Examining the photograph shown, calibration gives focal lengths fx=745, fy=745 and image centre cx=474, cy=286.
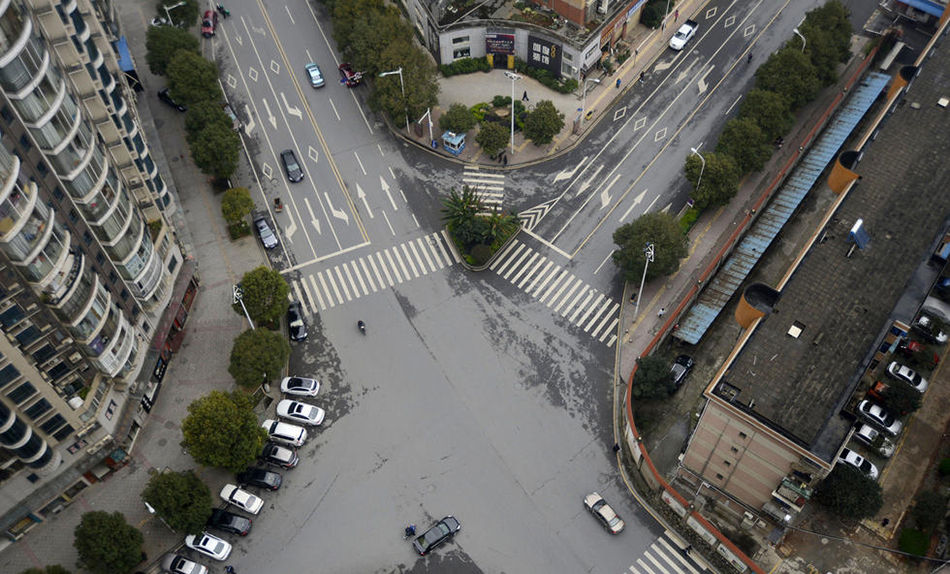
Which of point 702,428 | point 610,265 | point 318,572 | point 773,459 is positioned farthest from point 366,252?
point 773,459

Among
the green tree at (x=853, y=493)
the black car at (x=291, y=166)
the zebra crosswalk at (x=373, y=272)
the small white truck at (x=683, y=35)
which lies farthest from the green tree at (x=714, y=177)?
the black car at (x=291, y=166)

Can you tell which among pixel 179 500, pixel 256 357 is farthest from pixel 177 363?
pixel 179 500

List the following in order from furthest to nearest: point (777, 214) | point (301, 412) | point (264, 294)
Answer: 1. point (777, 214)
2. point (264, 294)
3. point (301, 412)

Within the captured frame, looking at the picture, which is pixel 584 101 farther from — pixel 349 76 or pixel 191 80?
pixel 191 80

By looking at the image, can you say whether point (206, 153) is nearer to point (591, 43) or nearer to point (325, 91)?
point (325, 91)

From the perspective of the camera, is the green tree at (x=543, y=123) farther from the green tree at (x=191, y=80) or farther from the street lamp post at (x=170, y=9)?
the street lamp post at (x=170, y=9)
